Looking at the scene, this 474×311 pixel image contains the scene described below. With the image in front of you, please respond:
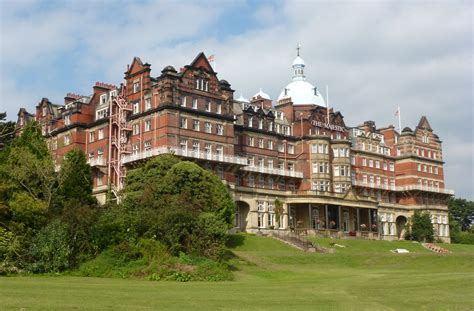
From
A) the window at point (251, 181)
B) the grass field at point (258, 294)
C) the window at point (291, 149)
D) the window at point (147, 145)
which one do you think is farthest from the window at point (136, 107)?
the grass field at point (258, 294)

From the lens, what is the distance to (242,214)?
261 feet

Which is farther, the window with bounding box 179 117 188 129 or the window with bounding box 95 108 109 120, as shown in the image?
the window with bounding box 95 108 109 120

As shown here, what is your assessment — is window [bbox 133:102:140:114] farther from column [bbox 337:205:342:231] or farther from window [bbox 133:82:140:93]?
column [bbox 337:205:342:231]

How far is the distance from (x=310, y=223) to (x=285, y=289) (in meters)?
50.7

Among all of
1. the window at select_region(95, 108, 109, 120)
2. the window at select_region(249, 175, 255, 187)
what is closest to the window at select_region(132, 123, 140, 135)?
the window at select_region(95, 108, 109, 120)

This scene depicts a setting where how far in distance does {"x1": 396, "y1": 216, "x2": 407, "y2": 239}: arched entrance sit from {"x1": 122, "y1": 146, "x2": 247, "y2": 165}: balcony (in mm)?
38532

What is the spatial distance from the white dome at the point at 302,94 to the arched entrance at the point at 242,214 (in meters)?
22.7

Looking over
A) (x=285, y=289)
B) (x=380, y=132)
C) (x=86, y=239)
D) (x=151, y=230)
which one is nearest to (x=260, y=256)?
(x=151, y=230)

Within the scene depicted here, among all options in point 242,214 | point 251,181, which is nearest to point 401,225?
point 251,181

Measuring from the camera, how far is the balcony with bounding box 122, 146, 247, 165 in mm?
69062

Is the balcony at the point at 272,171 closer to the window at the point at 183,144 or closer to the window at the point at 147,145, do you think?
the window at the point at 183,144

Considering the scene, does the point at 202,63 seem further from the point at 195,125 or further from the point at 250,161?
the point at 250,161

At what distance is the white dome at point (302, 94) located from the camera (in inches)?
3762

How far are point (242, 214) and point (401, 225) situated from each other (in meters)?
36.5
